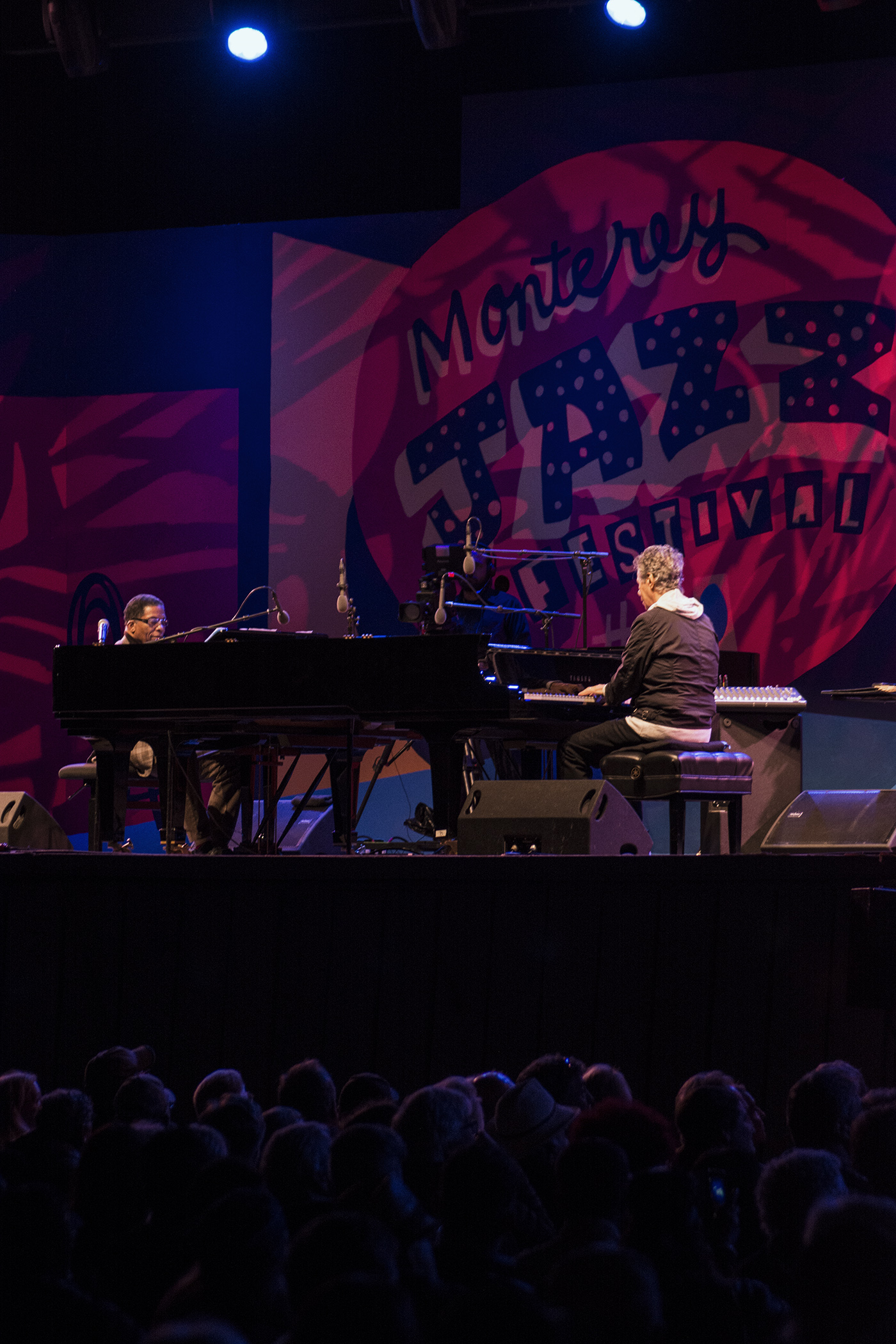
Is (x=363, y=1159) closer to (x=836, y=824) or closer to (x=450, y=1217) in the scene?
(x=450, y=1217)

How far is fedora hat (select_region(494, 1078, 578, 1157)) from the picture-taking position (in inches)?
89.7

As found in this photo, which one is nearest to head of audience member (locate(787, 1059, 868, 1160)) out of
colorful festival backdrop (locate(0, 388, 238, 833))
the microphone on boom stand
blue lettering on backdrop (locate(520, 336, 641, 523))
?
the microphone on boom stand

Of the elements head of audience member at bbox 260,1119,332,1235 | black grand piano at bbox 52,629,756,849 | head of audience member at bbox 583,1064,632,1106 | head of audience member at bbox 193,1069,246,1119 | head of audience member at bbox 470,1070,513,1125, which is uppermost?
black grand piano at bbox 52,629,756,849

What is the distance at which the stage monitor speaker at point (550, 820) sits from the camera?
4.14m

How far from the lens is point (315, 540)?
7945 mm

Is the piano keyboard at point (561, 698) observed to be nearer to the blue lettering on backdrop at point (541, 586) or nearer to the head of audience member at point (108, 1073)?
the blue lettering on backdrop at point (541, 586)

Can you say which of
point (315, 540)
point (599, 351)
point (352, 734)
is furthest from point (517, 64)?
point (352, 734)

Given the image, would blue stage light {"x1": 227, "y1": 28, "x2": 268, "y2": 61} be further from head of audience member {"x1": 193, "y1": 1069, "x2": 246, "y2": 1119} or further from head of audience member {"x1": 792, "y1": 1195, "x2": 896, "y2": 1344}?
head of audience member {"x1": 792, "y1": 1195, "x2": 896, "y2": 1344}

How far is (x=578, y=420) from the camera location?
25.2ft

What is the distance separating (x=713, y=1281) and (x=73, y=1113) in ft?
4.56

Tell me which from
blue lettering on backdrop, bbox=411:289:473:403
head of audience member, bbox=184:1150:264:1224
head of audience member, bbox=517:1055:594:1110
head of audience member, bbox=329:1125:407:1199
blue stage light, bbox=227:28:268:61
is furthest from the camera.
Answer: blue lettering on backdrop, bbox=411:289:473:403

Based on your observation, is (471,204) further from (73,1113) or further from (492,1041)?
(73,1113)

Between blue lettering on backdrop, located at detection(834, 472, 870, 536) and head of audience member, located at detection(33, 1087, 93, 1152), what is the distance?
5.65 meters

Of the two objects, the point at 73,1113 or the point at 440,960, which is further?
the point at 440,960
